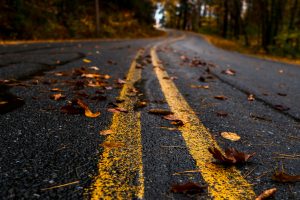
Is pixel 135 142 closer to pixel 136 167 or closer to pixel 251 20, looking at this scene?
pixel 136 167

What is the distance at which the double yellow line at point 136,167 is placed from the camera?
1.27 m

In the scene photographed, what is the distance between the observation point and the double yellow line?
1267 millimetres

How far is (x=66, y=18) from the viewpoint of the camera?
20.5 m

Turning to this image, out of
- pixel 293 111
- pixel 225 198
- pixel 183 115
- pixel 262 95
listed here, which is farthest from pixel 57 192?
pixel 262 95

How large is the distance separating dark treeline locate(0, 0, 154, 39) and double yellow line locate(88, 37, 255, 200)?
12.7 m

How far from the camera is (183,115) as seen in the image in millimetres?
2438

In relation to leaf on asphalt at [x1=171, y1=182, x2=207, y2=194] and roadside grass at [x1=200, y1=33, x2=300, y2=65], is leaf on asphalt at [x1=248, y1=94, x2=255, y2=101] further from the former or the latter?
roadside grass at [x1=200, y1=33, x2=300, y2=65]

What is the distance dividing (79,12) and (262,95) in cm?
2211

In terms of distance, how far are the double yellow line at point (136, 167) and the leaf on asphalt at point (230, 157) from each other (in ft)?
0.12

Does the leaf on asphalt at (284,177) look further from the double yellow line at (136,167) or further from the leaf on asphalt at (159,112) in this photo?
the leaf on asphalt at (159,112)

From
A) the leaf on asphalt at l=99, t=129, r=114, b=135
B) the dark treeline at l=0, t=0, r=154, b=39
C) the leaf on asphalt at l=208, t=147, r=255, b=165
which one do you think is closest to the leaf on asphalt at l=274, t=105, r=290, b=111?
the leaf on asphalt at l=208, t=147, r=255, b=165

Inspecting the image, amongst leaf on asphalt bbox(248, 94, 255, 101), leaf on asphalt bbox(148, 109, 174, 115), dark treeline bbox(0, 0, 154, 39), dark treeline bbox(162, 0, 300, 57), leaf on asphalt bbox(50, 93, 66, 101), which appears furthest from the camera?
dark treeline bbox(162, 0, 300, 57)

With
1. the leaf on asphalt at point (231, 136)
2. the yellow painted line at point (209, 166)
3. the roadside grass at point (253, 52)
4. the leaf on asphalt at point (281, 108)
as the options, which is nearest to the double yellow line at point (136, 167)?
the yellow painted line at point (209, 166)

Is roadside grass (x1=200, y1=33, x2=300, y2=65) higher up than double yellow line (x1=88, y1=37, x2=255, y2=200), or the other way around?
double yellow line (x1=88, y1=37, x2=255, y2=200)
